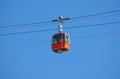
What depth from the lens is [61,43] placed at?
79.1 ft

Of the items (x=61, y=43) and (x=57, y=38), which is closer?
(x=61, y=43)

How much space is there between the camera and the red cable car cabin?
23.8 m

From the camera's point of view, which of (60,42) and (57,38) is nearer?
(60,42)

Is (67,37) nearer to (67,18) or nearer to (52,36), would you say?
(52,36)

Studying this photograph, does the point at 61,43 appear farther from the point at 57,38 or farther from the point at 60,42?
the point at 57,38

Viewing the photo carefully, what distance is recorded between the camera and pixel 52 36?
2525cm

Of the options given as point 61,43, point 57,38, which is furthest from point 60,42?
point 57,38

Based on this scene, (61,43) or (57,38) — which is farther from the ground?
(57,38)

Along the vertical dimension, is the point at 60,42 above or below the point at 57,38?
below

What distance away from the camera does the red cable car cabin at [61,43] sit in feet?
78.0

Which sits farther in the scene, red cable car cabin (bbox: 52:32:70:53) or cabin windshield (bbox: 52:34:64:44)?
cabin windshield (bbox: 52:34:64:44)

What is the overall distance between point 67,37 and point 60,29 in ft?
5.23

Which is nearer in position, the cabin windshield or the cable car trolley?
the cable car trolley

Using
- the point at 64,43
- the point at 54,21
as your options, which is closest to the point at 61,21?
the point at 54,21
